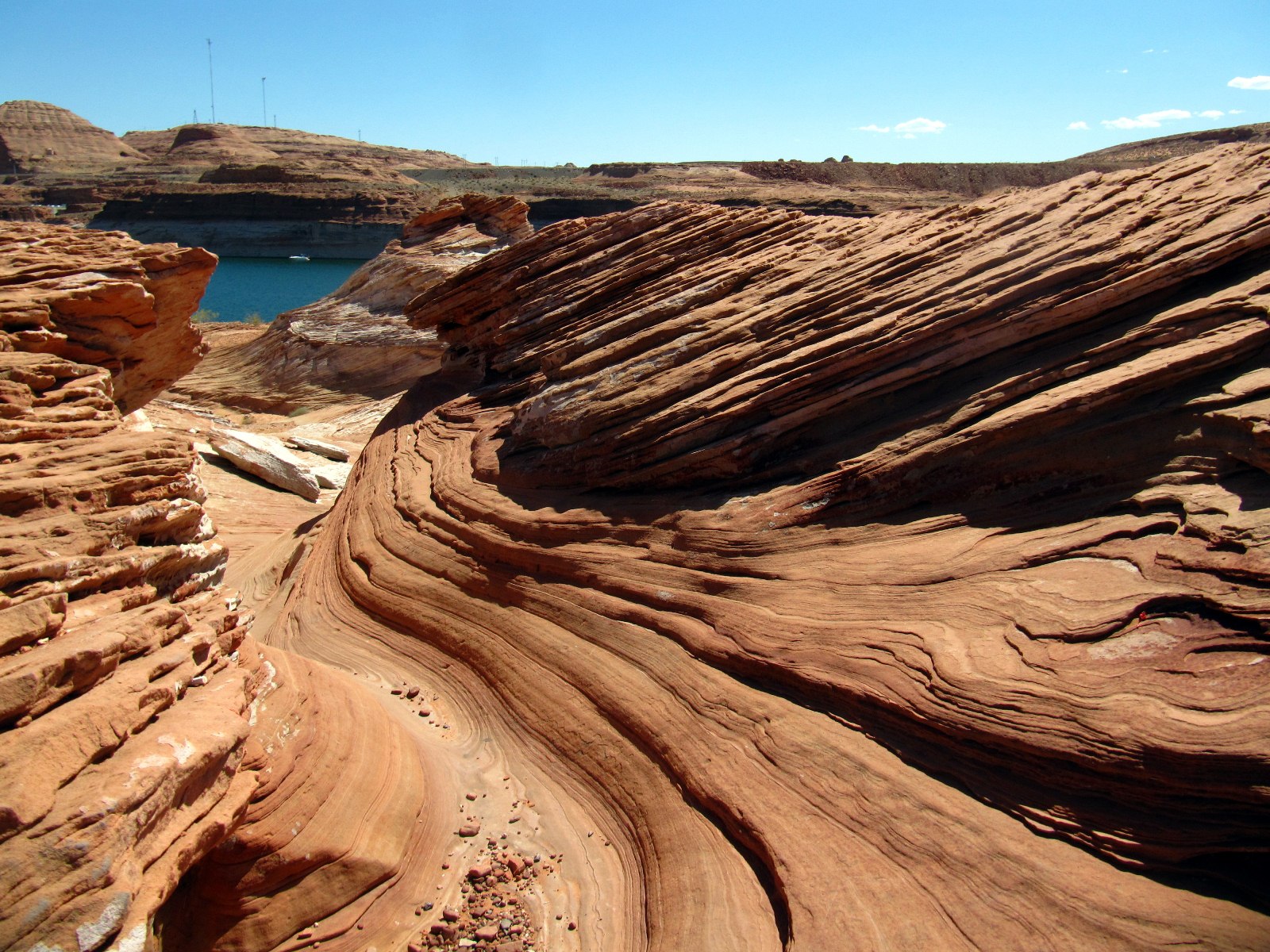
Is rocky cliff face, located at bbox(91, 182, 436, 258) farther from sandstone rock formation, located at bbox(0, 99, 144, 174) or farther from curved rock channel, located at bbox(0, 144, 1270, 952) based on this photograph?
curved rock channel, located at bbox(0, 144, 1270, 952)

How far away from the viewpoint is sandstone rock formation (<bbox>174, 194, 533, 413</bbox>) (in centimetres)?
2162

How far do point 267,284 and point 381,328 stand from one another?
3093 centimetres

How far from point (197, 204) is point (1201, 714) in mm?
66024

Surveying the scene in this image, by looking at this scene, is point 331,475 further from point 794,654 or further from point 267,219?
point 267,219

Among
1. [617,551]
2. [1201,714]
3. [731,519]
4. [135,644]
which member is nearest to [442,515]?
[617,551]

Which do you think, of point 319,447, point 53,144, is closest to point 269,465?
point 319,447

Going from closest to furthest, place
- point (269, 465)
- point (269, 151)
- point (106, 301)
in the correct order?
1. point (106, 301)
2. point (269, 465)
3. point (269, 151)

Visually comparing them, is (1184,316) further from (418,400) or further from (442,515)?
(418,400)

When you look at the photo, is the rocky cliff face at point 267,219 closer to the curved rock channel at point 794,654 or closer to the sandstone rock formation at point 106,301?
the sandstone rock formation at point 106,301

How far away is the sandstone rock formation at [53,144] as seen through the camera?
85750mm

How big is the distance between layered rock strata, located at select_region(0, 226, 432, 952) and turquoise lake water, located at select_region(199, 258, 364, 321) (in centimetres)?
3271

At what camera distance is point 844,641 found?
5.55 meters

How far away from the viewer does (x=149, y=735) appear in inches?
172

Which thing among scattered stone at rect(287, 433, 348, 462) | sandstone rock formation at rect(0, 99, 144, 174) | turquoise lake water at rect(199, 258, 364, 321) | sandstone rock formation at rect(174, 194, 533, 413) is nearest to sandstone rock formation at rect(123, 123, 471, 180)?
sandstone rock formation at rect(0, 99, 144, 174)
